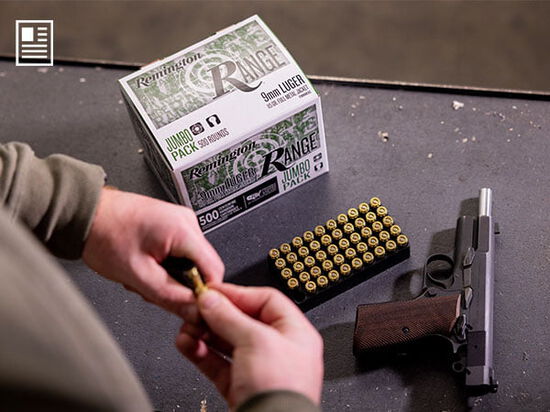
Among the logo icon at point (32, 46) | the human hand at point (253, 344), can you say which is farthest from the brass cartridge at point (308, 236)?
the logo icon at point (32, 46)

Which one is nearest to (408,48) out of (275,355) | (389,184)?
(389,184)

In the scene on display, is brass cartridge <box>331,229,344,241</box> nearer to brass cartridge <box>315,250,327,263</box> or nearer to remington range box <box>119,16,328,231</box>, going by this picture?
brass cartridge <box>315,250,327,263</box>

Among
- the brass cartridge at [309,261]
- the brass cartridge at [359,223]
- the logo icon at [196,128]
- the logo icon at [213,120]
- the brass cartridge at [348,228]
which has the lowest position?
the brass cartridge at [309,261]

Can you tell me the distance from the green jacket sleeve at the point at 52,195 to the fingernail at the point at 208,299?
19 centimetres

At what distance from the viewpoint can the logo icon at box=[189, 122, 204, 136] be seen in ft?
4.13

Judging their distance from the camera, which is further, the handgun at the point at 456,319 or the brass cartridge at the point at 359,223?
the brass cartridge at the point at 359,223

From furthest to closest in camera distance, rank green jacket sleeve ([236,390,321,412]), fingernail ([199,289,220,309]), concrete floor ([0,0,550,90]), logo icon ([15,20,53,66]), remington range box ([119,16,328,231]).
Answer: concrete floor ([0,0,550,90]) < logo icon ([15,20,53,66]) < remington range box ([119,16,328,231]) < fingernail ([199,289,220,309]) < green jacket sleeve ([236,390,321,412])

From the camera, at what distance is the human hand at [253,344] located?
86 centimetres

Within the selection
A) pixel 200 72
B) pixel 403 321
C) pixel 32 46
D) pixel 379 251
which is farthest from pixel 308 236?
pixel 32 46

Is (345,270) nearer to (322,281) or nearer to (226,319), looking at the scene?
(322,281)

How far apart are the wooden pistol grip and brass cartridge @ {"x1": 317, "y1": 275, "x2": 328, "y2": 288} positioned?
0.27 ft

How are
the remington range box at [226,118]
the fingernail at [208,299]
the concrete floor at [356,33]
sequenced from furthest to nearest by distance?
the concrete floor at [356,33] < the remington range box at [226,118] < the fingernail at [208,299]

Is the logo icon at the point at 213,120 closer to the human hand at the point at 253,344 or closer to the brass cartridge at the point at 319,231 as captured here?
the brass cartridge at the point at 319,231

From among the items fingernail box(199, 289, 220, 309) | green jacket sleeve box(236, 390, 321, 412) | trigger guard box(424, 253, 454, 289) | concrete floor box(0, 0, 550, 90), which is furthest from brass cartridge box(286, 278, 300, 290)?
concrete floor box(0, 0, 550, 90)
